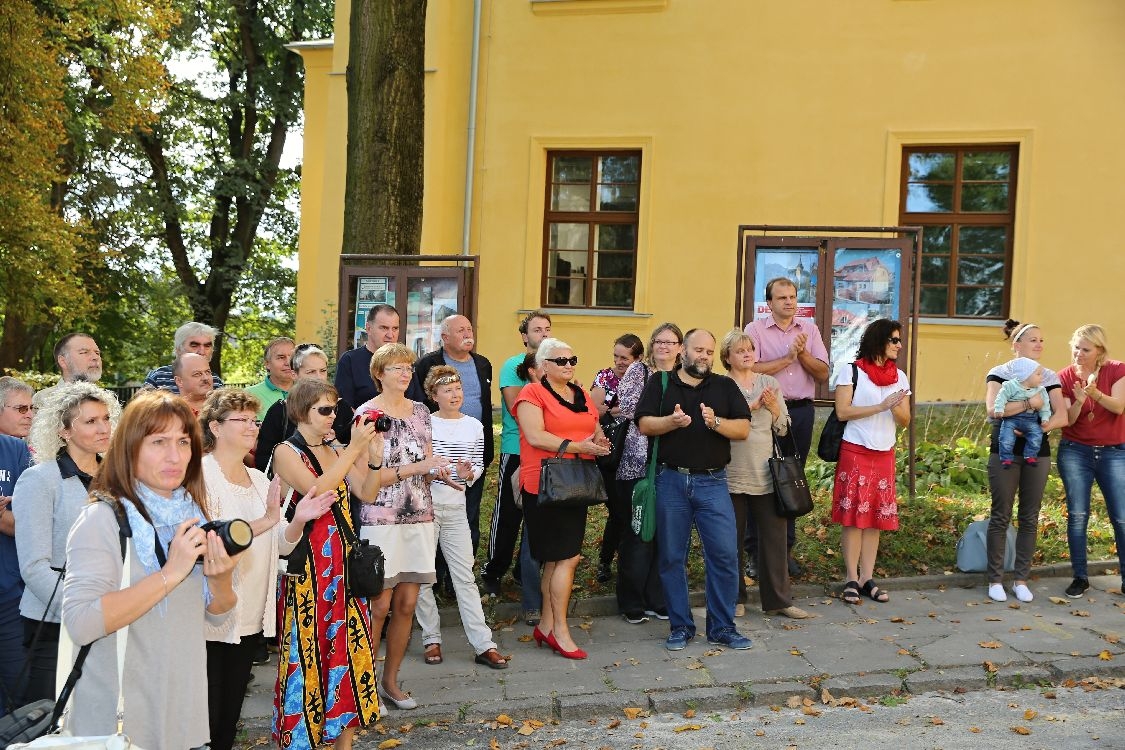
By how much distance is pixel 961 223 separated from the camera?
14.9 metres

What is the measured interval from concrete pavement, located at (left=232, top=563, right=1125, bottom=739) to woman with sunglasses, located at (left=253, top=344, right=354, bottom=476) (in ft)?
4.60

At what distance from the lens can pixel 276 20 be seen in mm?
25359

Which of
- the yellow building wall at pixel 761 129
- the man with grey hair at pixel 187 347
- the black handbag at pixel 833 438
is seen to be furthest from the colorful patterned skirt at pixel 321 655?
the yellow building wall at pixel 761 129

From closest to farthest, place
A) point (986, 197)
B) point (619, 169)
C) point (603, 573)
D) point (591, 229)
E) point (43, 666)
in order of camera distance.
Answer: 1. point (43, 666)
2. point (603, 573)
3. point (986, 197)
4. point (619, 169)
5. point (591, 229)

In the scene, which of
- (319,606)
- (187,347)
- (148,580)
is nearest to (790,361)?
(187,347)

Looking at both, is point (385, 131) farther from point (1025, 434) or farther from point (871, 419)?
point (1025, 434)

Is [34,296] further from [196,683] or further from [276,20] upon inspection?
[196,683]

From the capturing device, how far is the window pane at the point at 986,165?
48.0 feet

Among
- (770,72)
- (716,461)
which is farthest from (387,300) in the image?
(770,72)

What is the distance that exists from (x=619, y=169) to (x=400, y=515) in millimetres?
10859

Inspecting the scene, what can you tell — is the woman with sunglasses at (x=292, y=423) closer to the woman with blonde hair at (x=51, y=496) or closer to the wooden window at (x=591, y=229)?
the woman with blonde hair at (x=51, y=496)

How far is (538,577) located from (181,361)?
2.78 m

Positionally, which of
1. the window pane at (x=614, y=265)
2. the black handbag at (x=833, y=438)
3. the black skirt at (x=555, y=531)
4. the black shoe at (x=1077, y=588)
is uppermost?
the window pane at (x=614, y=265)

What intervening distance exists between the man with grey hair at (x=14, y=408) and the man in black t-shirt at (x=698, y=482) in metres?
3.51
